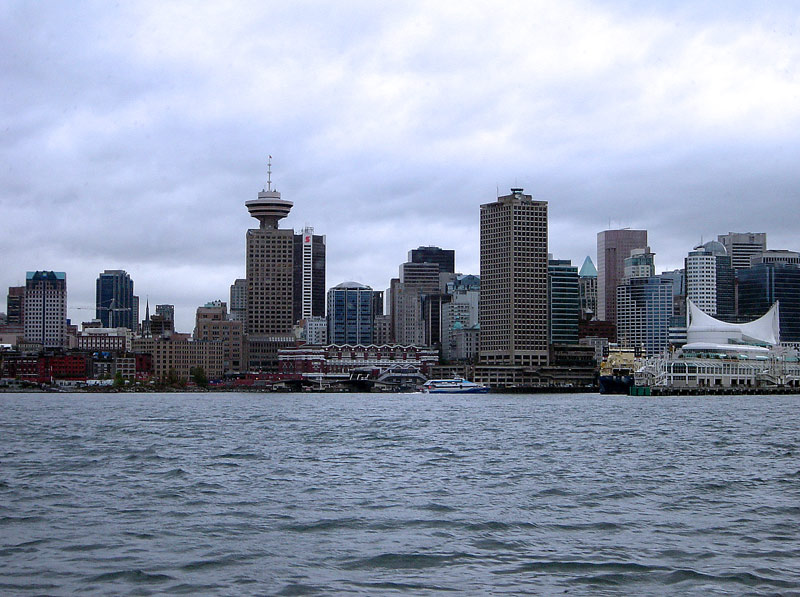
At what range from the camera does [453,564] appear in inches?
976

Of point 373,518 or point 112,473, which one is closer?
point 373,518

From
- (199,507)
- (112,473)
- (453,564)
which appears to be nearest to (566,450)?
(112,473)

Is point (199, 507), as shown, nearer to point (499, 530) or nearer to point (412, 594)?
point (499, 530)

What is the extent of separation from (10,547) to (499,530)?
11.4m

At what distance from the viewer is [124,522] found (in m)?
29.9

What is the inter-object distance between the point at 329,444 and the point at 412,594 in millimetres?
35396

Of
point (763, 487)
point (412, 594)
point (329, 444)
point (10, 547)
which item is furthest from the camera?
point (329, 444)

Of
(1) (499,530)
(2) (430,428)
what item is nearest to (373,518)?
(1) (499,530)

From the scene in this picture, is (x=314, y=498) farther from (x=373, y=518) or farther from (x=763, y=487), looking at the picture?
(x=763, y=487)

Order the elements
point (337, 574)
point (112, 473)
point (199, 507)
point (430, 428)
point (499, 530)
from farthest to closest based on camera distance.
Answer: point (430, 428)
point (112, 473)
point (199, 507)
point (499, 530)
point (337, 574)

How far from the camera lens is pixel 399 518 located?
30672 millimetres

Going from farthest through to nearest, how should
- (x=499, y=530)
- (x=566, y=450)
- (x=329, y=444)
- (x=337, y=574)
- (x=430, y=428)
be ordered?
(x=430, y=428)
(x=329, y=444)
(x=566, y=450)
(x=499, y=530)
(x=337, y=574)

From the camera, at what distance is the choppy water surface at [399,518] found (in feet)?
76.5

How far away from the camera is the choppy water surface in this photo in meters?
23.3
